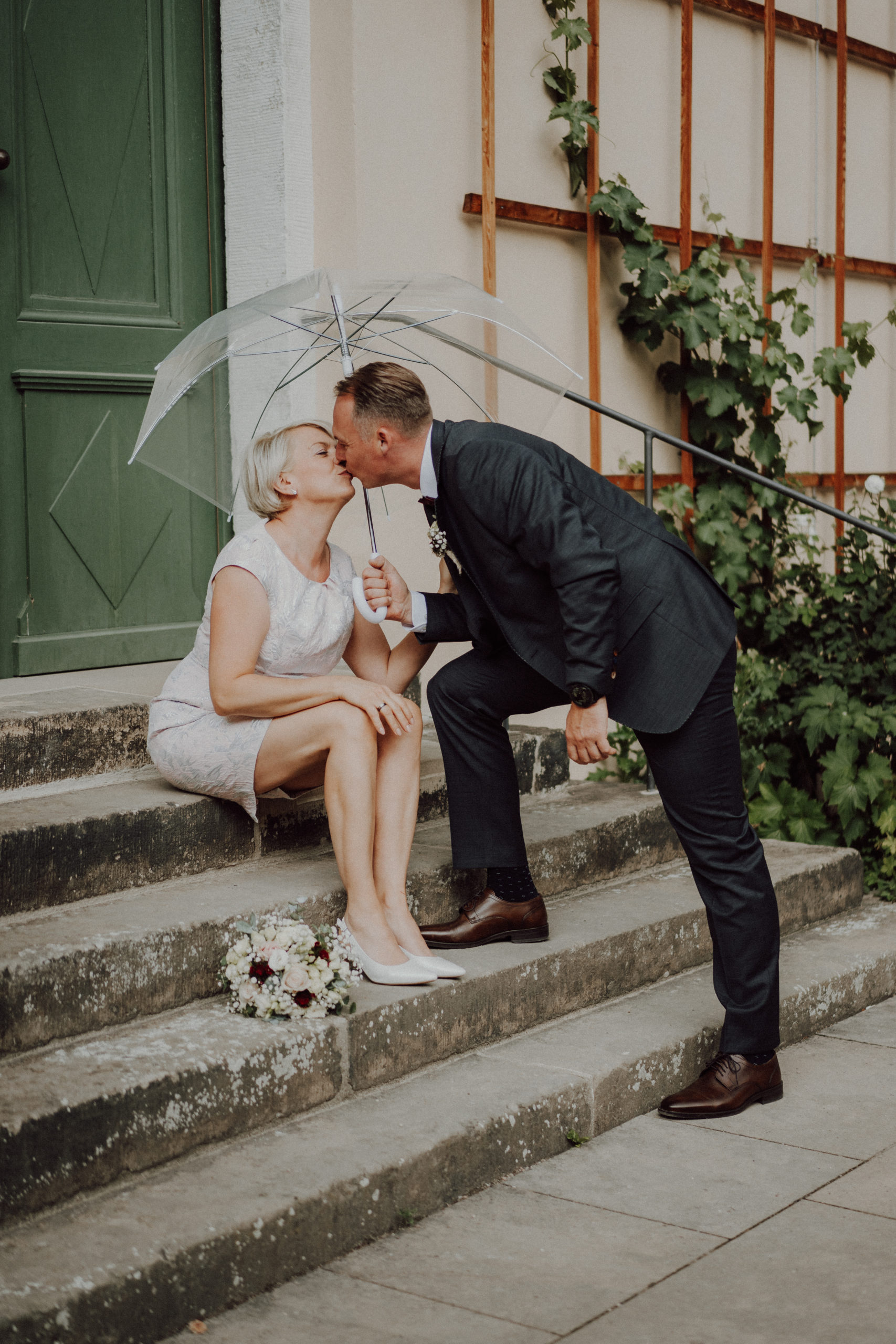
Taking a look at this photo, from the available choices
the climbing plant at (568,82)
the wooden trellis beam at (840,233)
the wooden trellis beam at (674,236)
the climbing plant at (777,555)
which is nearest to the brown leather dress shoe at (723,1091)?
the climbing plant at (777,555)

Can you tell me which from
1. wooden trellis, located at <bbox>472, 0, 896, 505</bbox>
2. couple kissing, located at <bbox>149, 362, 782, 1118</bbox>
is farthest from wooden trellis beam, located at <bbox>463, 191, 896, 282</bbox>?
couple kissing, located at <bbox>149, 362, 782, 1118</bbox>

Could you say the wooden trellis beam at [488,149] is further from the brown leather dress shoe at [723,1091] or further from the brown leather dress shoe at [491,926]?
the brown leather dress shoe at [723,1091]

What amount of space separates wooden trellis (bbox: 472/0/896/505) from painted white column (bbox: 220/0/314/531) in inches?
33.2

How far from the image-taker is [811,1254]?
2.78 metres

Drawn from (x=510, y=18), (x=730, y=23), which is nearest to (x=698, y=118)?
(x=730, y=23)

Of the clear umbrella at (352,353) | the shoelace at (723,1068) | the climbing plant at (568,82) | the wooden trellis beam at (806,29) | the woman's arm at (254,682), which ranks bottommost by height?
the shoelace at (723,1068)

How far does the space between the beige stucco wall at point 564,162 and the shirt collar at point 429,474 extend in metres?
0.72

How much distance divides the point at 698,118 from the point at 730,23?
1.72ft

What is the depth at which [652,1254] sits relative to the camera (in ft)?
9.08

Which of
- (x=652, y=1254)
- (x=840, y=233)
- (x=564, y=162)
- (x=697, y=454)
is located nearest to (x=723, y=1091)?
(x=652, y=1254)

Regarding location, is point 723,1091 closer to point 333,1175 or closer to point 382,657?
point 333,1175

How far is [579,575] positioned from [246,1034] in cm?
119

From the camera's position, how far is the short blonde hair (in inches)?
145

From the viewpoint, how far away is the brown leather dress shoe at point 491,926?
3689mm
